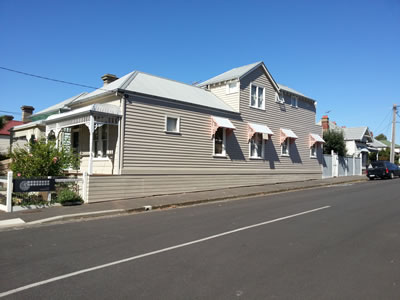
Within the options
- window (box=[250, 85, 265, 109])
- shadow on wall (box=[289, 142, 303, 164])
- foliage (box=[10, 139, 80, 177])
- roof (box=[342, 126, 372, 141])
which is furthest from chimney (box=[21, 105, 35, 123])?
roof (box=[342, 126, 372, 141])

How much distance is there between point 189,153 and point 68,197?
6396mm

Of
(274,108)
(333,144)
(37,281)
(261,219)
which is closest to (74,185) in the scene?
(261,219)

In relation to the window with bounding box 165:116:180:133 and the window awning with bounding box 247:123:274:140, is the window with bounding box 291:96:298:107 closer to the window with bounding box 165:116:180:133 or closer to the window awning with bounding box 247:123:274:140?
the window awning with bounding box 247:123:274:140

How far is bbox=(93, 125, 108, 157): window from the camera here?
15.7m

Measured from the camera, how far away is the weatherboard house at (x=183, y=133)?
46.8 ft

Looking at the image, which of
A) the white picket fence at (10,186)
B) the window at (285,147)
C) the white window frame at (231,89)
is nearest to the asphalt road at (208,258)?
the white picket fence at (10,186)

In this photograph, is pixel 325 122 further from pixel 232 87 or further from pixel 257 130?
pixel 232 87

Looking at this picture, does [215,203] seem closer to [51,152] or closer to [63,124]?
[51,152]

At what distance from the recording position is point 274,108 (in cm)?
2219

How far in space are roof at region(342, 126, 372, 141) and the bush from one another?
1277 inches

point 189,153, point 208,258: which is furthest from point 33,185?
point 208,258

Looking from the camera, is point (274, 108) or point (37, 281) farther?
point (274, 108)

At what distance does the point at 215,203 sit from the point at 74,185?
581cm

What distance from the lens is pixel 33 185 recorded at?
1159 centimetres
